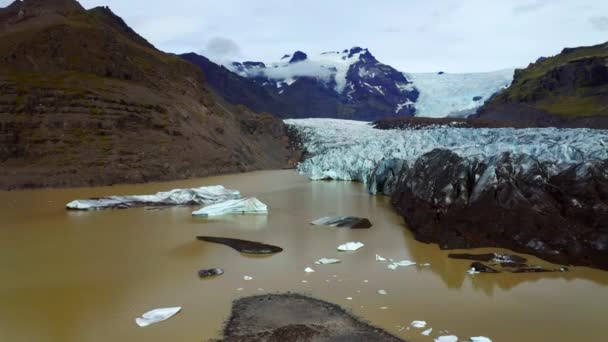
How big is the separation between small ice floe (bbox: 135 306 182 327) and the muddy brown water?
13cm

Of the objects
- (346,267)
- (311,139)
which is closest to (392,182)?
(346,267)

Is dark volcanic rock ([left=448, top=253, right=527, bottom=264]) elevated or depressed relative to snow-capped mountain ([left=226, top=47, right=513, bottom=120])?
depressed

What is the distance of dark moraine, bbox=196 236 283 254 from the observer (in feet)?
34.0

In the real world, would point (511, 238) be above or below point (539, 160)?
below

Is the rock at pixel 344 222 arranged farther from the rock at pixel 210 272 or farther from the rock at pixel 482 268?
the rock at pixel 210 272

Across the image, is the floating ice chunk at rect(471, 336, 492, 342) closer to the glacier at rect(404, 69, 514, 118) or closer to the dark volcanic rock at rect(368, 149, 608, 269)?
the dark volcanic rock at rect(368, 149, 608, 269)

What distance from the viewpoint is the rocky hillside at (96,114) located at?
25.7 metres

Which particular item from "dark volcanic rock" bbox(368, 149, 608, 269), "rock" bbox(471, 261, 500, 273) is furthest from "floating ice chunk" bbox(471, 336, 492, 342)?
"dark volcanic rock" bbox(368, 149, 608, 269)

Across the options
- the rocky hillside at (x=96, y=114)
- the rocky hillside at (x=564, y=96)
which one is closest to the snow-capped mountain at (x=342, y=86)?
the rocky hillside at (x=564, y=96)

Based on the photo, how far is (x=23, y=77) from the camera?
30.6m

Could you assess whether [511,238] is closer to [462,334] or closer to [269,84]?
[462,334]

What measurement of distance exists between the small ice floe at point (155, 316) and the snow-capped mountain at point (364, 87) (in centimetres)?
8787

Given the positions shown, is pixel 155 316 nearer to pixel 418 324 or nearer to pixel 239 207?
pixel 418 324

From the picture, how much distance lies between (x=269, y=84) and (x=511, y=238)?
450 ft
